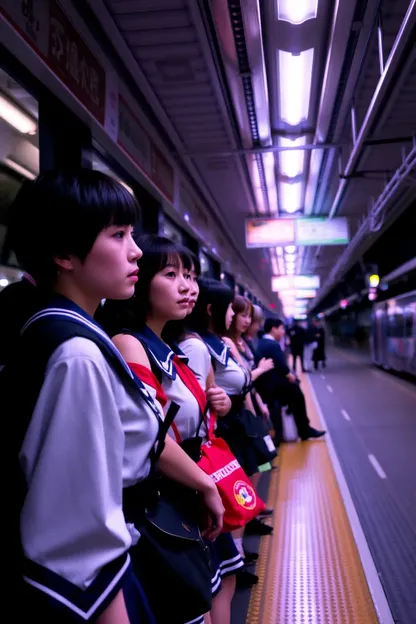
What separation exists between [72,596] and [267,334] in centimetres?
590

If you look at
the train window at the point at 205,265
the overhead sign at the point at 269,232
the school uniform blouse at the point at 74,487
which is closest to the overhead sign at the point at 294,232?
the overhead sign at the point at 269,232

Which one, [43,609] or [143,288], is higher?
[143,288]

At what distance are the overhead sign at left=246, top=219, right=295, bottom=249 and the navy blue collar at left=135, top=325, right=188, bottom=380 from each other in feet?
26.1

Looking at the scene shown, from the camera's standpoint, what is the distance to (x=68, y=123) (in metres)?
3.78

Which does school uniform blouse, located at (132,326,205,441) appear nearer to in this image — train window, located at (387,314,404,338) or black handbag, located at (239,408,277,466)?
black handbag, located at (239,408,277,466)

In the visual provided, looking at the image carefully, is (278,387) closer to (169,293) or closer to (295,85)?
(295,85)

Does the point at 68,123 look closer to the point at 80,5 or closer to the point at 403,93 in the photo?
the point at 80,5

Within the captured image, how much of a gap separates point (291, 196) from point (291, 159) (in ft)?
6.41

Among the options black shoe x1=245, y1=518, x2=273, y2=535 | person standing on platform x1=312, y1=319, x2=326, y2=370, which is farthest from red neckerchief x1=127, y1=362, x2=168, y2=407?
person standing on platform x1=312, y1=319, x2=326, y2=370

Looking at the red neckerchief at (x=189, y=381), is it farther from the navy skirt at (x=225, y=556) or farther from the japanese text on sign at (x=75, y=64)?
the japanese text on sign at (x=75, y=64)

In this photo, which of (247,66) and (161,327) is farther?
(247,66)

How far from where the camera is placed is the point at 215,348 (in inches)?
110

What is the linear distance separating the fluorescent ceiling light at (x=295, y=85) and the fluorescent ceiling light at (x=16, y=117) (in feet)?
6.62

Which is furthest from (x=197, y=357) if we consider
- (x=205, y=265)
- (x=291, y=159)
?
(x=205, y=265)
